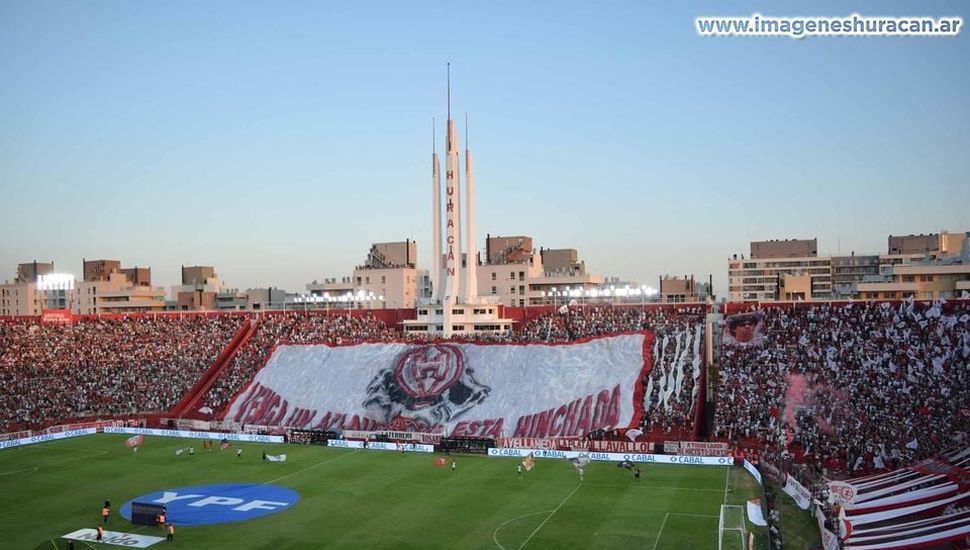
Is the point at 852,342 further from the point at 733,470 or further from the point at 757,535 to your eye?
the point at 757,535

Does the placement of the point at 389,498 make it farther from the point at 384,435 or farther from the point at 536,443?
the point at 384,435

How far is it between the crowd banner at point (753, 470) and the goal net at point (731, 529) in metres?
6.67

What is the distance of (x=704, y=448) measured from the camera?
58.0 metres

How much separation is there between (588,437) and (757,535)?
24341 mm

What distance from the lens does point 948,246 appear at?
116 meters

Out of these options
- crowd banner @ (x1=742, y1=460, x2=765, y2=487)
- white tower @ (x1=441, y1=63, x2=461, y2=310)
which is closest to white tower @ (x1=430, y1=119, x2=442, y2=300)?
white tower @ (x1=441, y1=63, x2=461, y2=310)

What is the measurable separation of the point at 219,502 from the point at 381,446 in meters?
19.3

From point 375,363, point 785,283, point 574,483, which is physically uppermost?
point 785,283

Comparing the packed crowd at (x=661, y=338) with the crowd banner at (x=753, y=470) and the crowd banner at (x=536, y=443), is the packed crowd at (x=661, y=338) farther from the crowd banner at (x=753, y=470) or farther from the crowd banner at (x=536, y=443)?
the crowd banner at (x=753, y=470)

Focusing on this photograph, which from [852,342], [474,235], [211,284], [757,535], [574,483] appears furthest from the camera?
[211,284]

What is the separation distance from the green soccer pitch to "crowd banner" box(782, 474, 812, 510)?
2071mm

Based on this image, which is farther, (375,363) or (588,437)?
(375,363)

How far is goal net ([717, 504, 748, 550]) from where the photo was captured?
38075 mm

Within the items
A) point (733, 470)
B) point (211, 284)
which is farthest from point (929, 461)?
point (211, 284)
